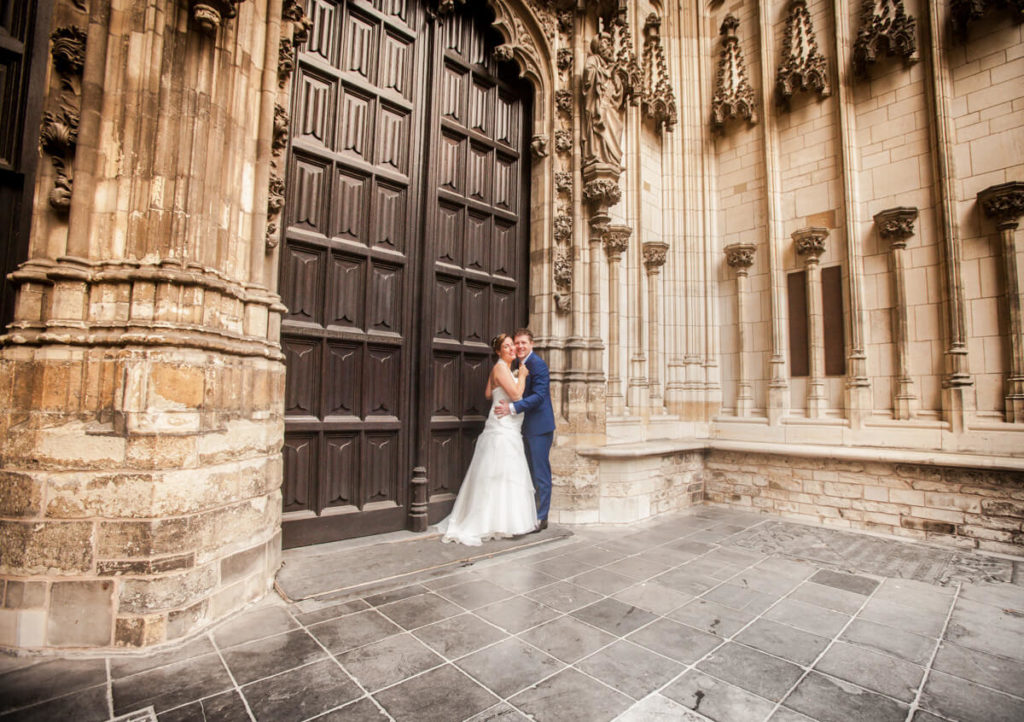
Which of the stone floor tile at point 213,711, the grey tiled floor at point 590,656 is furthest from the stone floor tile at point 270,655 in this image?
the stone floor tile at point 213,711

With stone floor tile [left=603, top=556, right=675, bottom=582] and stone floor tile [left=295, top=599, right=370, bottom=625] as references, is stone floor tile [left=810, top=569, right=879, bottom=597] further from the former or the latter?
stone floor tile [left=295, top=599, right=370, bottom=625]

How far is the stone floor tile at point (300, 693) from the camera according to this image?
1.87 meters

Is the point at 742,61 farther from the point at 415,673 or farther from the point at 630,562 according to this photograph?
the point at 415,673

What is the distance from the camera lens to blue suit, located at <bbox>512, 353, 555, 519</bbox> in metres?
4.68

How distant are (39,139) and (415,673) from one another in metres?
3.47

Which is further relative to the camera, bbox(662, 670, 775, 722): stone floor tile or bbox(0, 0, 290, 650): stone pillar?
bbox(0, 0, 290, 650): stone pillar

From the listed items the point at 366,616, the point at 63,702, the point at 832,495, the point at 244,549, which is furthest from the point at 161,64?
the point at 832,495

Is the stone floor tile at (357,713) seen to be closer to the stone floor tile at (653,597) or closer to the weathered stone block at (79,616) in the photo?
the weathered stone block at (79,616)

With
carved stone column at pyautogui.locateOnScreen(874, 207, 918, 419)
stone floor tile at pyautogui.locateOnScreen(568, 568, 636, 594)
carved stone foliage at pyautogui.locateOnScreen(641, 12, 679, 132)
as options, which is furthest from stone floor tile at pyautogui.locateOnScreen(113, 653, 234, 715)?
carved stone foliage at pyautogui.locateOnScreen(641, 12, 679, 132)

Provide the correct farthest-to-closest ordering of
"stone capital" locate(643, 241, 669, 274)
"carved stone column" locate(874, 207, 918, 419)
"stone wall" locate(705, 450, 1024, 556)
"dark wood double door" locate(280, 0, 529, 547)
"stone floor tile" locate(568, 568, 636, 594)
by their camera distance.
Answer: "stone capital" locate(643, 241, 669, 274)
"carved stone column" locate(874, 207, 918, 419)
"stone wall" locate(705, 450, 1024, 556)
"dark wood double door" locate(280, 0, 529, 547)
"stone floor tile" locate(568, 568, 636, 594)

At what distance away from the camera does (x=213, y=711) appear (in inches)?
73.7

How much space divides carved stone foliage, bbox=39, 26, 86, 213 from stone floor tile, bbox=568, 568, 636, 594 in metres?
3.77

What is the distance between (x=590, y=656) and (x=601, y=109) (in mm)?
5211

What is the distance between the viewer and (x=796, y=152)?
6297 mm
